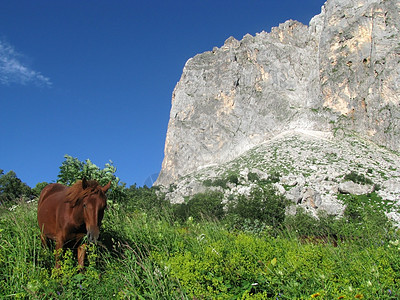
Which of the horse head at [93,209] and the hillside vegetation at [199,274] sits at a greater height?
the horse head at [93,209]

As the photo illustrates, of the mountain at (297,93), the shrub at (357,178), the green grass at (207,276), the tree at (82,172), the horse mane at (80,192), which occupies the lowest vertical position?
the green grass at (207,276)

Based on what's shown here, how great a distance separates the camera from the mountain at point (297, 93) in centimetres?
7862

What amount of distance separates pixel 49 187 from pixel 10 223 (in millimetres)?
1139

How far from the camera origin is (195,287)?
133 inches

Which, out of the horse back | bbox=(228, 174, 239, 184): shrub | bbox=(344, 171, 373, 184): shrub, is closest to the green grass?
the horse back

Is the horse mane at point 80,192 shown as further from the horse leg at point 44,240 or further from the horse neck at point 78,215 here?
the horse leg at point 44,240

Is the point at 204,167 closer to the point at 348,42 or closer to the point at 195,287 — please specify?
the point at 348,42

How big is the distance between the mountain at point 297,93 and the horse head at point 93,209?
5973cm

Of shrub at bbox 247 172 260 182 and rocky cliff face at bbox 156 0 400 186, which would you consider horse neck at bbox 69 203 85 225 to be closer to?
shrub at bbox 247 172 260 182

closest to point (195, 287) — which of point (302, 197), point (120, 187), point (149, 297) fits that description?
point (149, 297)

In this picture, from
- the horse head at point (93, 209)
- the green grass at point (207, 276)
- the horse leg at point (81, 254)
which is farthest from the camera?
the horse leg at point (81, 254)

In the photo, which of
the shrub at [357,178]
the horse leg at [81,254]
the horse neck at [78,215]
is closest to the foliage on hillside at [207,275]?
the horse leg at [81,254]

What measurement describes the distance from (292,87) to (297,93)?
12.2 feet

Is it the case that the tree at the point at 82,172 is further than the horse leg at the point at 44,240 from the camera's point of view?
Yes
